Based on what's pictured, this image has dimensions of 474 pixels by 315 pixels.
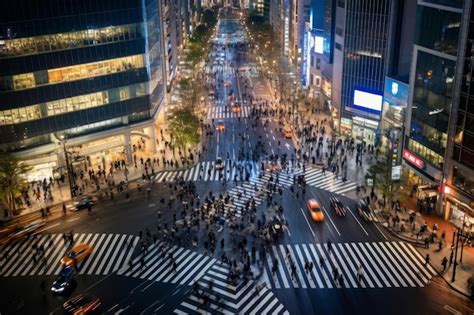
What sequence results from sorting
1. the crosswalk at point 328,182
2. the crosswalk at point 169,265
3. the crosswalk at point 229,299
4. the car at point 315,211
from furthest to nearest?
the crosswalk at point 328,182, the car at point 315,211, the crosswalk at point 169,265, the crosswalk at point 229,299

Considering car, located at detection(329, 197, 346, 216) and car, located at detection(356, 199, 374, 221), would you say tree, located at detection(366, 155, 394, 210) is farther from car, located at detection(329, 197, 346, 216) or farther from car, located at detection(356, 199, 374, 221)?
car, located at detection(329, 197, 346, 216)

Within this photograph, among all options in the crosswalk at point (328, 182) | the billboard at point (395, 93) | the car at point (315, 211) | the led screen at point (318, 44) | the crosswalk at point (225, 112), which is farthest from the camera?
the led screen at point (318, 44)

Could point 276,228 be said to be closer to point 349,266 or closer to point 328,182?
point 349,266

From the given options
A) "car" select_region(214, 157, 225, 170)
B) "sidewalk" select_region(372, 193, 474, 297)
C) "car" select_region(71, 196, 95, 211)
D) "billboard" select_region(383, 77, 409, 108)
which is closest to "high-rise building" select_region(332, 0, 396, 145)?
"billboard" select_region(383, 77, 409, 108)

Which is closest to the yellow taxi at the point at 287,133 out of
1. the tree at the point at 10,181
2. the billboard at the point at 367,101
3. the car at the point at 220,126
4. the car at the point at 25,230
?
the car at the point at 220,126

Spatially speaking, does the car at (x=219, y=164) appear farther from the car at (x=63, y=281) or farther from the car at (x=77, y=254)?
the car at (x=63, y=281)

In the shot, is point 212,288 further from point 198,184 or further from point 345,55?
point 345,55

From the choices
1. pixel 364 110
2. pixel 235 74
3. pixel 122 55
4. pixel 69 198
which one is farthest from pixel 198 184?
pixel 235 74
